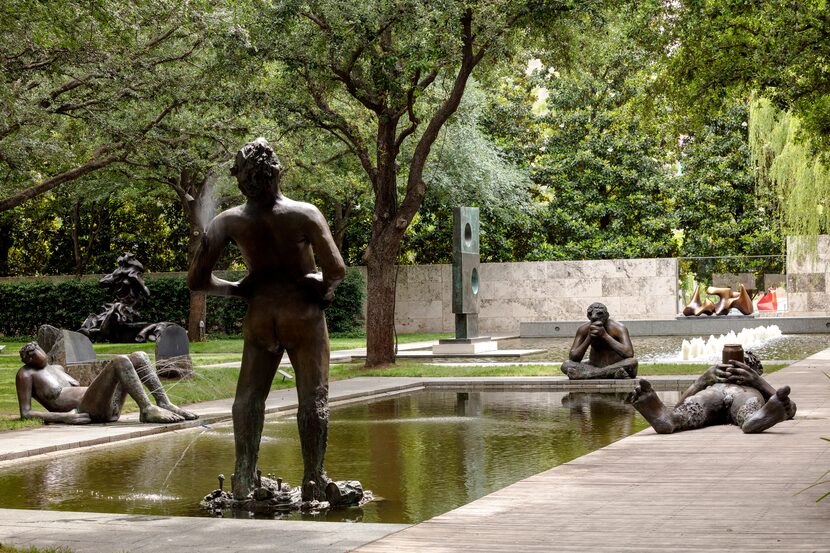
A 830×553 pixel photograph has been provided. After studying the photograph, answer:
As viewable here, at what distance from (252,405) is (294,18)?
13969 mm

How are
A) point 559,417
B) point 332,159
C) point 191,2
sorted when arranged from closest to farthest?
point 559,417
point 191,2
point 332,159

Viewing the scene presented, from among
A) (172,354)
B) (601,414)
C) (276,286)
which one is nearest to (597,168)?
(172,354)

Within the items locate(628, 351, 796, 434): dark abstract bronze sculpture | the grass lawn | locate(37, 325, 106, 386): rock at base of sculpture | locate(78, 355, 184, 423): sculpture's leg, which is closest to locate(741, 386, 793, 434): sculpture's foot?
locate(628, 351, 796, 434): dark abstract bronze sculpture

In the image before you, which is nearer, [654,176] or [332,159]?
[332,159]

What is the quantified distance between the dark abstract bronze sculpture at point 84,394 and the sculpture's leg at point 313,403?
5108mm

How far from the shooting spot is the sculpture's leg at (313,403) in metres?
7.59

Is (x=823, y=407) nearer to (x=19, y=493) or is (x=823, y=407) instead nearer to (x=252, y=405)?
(x=252, y=405)

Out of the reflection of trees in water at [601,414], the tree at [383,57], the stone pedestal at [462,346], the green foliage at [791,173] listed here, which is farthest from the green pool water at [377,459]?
the green foliage at [791,173]

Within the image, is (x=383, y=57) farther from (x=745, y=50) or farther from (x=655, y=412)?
(x=655, y=412)

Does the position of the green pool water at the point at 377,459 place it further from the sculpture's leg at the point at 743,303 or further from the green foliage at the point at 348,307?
the green foliage at the point at 348,307

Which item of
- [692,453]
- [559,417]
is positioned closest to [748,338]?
[559,417]

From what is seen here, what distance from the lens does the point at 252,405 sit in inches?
305

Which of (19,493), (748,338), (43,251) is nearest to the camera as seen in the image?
(19,493)

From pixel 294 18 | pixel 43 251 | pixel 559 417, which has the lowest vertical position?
pixel 559 417
